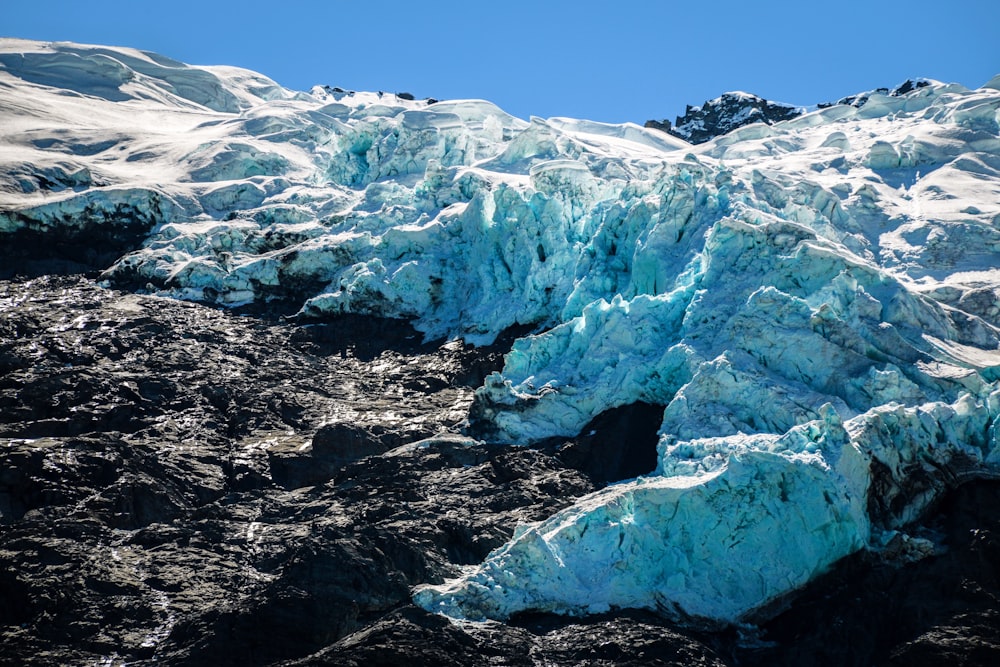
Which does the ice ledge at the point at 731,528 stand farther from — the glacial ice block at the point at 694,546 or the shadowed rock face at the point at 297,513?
the shadowed rock face at the point at 297,513

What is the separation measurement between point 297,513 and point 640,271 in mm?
16258

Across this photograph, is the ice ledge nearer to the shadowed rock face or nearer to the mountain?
the shadowed rock face

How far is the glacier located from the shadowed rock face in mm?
1324

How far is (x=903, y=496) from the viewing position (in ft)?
106

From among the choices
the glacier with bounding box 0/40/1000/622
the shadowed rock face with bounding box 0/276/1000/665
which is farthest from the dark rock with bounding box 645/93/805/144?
the shadowed rock face with bounding box 0/276/1000/665

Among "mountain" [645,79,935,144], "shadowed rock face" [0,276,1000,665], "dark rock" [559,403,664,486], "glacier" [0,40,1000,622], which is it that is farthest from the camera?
"mountain" [645,79,935,144]

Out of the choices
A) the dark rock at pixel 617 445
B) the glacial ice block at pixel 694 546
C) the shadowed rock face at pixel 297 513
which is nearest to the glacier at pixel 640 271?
the glacial ice block at pixel 694 546

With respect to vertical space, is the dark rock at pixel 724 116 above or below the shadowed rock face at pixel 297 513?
above

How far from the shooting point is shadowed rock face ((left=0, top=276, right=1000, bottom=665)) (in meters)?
28.8

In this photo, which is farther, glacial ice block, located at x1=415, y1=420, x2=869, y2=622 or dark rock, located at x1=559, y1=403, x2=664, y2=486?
dark rock, located at x1=559, y1=403, x2=664, y2=486

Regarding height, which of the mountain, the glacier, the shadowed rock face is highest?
the mountain

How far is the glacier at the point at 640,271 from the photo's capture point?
31.7m

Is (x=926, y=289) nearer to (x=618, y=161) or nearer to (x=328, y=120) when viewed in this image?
(x=618, y=161)

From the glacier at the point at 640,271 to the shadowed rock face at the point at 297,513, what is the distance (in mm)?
1324
